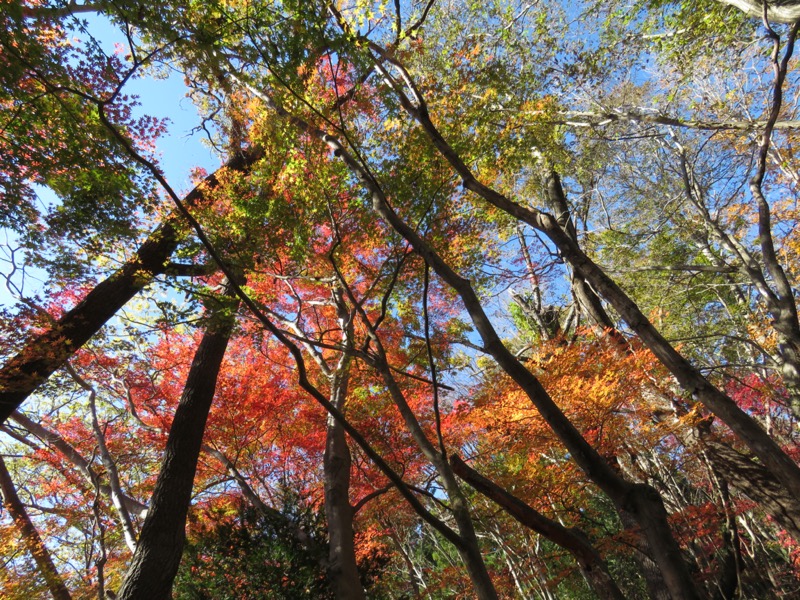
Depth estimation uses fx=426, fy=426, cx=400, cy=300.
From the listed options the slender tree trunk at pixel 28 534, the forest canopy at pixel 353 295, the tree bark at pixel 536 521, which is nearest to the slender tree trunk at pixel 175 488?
the forest canopy at pixel 353 295

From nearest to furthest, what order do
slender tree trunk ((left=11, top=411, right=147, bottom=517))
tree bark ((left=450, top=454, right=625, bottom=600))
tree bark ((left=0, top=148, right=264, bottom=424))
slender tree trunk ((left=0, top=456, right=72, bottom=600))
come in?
tree bark ((left=450, top=454, right=625, bottom=600)) → slender tree trunk ((left=11, top=411, right=147, bottom=517)) → tree bark ((left=0, top=148, right=264, bottom=424)) → slender tree trunk ((left=0, top=456, right=72, bottom=600))

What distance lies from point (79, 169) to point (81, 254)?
139 cm

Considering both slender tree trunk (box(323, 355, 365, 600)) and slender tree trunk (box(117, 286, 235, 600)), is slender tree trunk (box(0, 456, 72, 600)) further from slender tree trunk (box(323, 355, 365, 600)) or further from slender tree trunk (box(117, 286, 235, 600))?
slender tree trunk (box(323, 355, 365, 600))

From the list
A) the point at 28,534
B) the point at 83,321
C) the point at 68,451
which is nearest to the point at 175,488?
the point at 68,451

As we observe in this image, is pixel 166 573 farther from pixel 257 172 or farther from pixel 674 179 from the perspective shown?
pixel 674 179

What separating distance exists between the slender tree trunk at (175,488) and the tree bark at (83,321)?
144cm

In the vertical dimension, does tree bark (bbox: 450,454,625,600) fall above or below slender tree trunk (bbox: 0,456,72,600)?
below

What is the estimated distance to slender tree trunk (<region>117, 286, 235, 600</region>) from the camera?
15.6ft

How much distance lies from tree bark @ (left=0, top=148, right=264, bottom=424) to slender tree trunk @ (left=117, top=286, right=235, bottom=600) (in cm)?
144

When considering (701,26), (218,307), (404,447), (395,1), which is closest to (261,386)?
(404,447)

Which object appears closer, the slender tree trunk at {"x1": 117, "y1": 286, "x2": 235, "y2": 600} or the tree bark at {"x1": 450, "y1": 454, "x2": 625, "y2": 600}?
the tree bark at {"x1": 450, "y1": 454, "x2": 625, "y2": 600}

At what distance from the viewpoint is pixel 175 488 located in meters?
5.56

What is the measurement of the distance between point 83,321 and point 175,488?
2827 millimetres

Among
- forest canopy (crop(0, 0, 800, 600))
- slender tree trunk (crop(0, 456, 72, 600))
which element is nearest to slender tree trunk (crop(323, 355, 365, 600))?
forest canopy (crop(0, 0, 800, 600))
